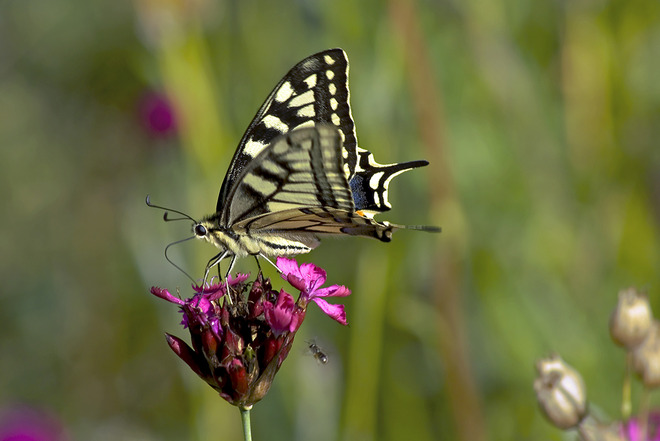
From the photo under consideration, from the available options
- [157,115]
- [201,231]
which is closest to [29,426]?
[157,115]

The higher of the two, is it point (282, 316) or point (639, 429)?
point (282, 316)

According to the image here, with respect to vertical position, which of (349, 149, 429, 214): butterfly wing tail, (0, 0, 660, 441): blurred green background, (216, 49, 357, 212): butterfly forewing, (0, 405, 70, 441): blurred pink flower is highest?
(216, 49, 357, 212): butterfly forewing

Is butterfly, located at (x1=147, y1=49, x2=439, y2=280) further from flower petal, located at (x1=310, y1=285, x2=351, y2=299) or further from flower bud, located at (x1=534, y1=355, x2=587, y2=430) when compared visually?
flower bud, located at (x1=534, y1=355, x2=587, y2=430)

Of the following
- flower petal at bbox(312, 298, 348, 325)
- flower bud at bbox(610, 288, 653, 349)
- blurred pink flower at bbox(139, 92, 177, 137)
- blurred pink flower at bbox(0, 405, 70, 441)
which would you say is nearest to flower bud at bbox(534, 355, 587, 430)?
flower bud at bbox(610, 288, 653, 349)

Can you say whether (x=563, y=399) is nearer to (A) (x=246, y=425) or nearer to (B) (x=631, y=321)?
(B) (x=631, y=321)

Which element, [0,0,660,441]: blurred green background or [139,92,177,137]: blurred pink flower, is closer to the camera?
[0,0,660,441]: blurred green background

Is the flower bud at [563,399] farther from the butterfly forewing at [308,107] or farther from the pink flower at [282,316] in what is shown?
the butterfly forewing at [308,107]

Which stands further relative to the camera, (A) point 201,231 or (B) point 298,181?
(A) point 201,231

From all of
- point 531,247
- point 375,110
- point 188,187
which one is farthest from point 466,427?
point 188,187
